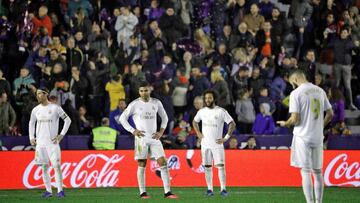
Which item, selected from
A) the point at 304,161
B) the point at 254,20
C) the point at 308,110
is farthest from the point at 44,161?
the point at 254,20

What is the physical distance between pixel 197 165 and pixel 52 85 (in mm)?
4842

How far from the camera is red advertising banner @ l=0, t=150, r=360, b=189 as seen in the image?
21969mm

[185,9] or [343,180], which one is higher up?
[185,9]

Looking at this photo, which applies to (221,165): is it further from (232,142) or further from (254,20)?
(254,20)

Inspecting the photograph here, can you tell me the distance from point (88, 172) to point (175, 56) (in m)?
5.56

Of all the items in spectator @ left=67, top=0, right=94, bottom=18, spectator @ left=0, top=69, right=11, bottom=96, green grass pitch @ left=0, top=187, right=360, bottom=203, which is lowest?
green grass pitch @ left=0, top=187, right=360, bottom=203

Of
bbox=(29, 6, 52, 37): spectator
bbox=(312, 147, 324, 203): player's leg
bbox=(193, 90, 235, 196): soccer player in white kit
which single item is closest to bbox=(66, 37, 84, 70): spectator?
A: bbox=(29, 6, 52, 37): spectator

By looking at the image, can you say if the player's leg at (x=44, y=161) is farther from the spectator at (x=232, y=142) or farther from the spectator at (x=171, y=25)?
the spectator at (x=171, y=25)

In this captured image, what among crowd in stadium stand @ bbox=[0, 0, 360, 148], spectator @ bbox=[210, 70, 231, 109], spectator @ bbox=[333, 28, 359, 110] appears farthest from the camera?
spectator @ bbox=[333, 28, 359, 110]

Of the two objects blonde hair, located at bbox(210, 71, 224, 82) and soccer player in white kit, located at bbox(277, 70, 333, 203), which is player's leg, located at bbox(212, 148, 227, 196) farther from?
blonde hair, located at bbox(210, 71, 224, 82)

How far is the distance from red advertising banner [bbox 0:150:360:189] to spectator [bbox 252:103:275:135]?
2.07m

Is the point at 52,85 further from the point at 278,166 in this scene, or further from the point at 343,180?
the point at 343,180

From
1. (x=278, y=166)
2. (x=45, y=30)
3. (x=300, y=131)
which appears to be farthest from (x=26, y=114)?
(x=300, y=131)

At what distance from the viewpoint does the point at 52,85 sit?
2458cm
